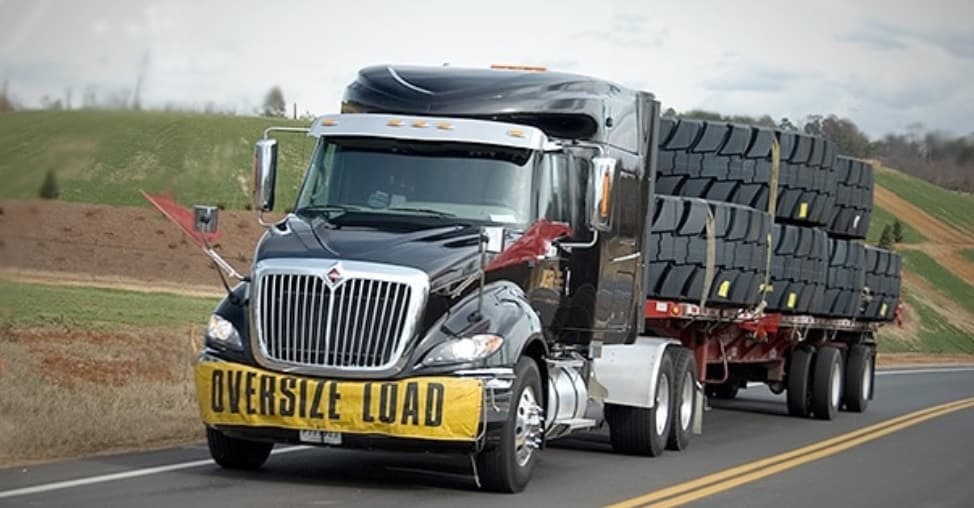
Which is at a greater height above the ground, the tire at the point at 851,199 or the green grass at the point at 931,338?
the tire at the point at 851,199

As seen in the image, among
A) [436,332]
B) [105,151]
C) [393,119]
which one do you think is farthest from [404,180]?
[105,151]

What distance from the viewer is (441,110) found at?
14844 mm

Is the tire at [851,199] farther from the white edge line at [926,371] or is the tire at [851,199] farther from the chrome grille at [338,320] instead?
the white edge line at [926,371]

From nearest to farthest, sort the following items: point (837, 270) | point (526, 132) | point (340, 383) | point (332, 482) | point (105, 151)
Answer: point (105, 151), point (340, 383), point (332, 482), point (526, 132), point (837, 270)

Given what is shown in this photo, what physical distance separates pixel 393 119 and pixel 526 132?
3.47 feet

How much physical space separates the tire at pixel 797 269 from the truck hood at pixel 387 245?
8.31 metres

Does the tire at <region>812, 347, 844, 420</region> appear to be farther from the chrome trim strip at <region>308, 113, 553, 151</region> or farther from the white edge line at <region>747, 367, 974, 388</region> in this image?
the white edge line at <region>747, 367, 974, 388</region>

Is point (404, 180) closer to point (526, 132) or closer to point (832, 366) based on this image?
point (526, 132)

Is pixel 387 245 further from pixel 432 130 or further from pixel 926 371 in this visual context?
pixel 926 371

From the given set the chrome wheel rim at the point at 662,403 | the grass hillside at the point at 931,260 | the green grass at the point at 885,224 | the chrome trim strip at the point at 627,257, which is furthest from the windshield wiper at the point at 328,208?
the green grass at the point at 885,224

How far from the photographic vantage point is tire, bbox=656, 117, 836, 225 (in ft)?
65.6

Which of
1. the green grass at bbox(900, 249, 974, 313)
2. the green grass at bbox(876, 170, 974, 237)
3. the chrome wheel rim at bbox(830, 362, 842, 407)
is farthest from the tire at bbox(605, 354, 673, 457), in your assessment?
the green grass at bbox(876, 170, 974, 237)

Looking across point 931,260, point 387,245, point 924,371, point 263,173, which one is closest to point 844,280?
point 263,173

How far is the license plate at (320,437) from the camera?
40.4 ft
